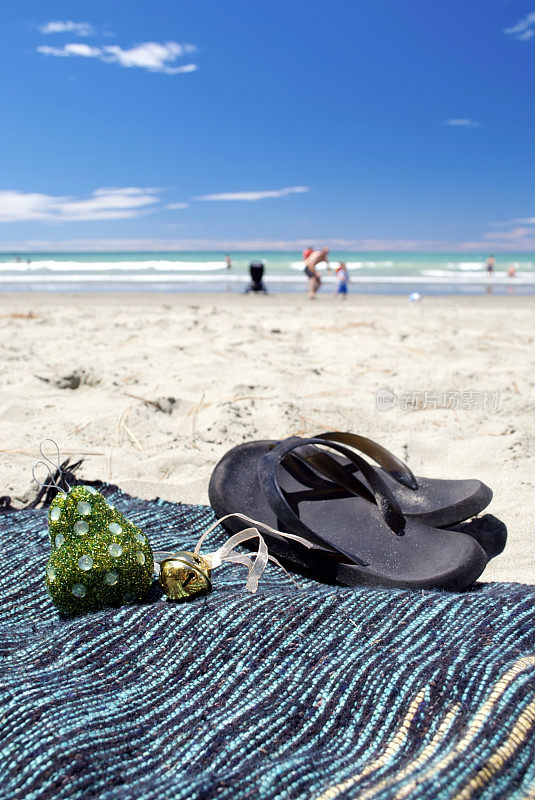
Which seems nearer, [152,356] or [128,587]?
[128,587]

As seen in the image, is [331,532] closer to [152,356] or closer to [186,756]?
[186,756]

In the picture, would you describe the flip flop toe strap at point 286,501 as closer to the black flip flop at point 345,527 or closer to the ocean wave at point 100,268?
the black flip flop at point 345,527

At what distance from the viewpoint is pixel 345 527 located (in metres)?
1.49

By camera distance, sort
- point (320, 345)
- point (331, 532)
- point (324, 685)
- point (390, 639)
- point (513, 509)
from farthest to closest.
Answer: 1. point (320, 345)
2. point (513, 509)
3. point (331, 532)
4. point (390, 639)
5. point (324, 685)

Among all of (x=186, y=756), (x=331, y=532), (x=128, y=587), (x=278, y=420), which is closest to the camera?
(x=186, y=756)

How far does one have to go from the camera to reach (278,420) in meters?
2.51

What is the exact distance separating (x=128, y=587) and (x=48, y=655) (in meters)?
0.21

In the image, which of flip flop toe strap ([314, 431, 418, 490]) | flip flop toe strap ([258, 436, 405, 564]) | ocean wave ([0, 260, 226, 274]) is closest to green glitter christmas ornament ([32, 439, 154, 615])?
flip flop toe strap ([258, 436, 405, 564])

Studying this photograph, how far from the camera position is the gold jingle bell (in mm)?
1165

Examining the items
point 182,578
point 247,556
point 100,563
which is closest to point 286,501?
point 247,556

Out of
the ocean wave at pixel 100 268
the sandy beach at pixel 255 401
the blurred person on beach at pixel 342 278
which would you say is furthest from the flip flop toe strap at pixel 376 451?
the ocean wave at pixel 100 268

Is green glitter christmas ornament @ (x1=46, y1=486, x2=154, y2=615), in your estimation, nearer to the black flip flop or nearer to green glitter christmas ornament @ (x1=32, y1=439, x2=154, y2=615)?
green glitter christmas ornament @ (x1=32, y1=439, x2=154, y2=615)

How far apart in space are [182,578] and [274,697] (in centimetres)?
36

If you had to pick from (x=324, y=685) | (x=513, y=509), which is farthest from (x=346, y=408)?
(x=324, y=685)
